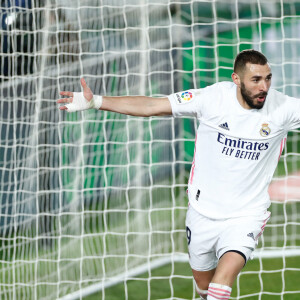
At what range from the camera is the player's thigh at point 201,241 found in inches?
168

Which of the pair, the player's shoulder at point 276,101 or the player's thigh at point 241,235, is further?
the player's shoulder at point 276,101

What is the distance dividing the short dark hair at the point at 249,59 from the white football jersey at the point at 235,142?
0.63 feet

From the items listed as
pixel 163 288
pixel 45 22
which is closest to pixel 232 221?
pixel 163 288

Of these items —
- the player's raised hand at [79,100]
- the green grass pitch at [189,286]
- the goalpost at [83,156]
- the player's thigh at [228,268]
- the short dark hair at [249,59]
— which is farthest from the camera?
the goalpost at [83,156]

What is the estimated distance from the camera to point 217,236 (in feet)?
13.9

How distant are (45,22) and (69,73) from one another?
523 mm

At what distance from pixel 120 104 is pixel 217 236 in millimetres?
1026

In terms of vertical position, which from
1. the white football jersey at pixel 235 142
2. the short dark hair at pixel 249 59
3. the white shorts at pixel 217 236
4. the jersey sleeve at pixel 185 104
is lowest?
the white shorts at pixel 217 236

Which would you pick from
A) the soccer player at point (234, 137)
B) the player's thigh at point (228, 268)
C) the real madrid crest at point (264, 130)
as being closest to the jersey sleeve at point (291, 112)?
the soccer player at point (234, 137)

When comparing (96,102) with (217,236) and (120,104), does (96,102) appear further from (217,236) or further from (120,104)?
(217,236)

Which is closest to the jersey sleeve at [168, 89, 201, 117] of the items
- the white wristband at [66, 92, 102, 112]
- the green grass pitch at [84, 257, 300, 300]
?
the white wristband at [66, 92, 102, 112]

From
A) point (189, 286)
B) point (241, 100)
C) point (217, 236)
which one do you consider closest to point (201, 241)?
point (217, 236)

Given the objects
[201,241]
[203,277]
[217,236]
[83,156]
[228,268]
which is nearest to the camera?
[228,268]

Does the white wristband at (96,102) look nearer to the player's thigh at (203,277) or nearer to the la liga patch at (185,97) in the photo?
the la liga patch at (185,97)
